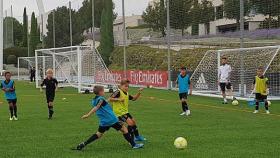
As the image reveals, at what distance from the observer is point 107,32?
55531 mm

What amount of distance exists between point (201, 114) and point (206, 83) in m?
10.6

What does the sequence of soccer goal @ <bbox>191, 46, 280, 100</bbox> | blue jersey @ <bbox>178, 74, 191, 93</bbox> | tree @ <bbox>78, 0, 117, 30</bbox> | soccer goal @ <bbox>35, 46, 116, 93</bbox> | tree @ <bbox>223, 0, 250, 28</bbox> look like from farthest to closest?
tree @ <bbox>78, 0, 117, 30</bbox> → soccer goal @ <bbox>35, 46, 116, 93</bbox> → tree @ <bbox>223, 0, 250, 28</bbox> → soccer goal @ <bbox>191, 46, 280, 100</bbox> → blue jersey @ <bbox>178, 74, 191, 93</bbox>

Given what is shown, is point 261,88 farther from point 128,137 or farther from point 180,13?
point 180,13

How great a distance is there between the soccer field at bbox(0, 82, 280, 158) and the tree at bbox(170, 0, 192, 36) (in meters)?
16.2

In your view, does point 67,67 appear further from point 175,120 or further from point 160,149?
point 160,149

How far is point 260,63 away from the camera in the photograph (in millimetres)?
25391

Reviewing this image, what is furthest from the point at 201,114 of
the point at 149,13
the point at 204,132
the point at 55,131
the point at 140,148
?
the point at 149,13

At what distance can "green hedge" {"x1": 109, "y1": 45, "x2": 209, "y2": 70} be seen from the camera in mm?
39241

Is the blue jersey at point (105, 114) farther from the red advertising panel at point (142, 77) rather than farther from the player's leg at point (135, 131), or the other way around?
the red advertising panel at point (142, 77)

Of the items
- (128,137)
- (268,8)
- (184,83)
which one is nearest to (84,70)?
(268,8)

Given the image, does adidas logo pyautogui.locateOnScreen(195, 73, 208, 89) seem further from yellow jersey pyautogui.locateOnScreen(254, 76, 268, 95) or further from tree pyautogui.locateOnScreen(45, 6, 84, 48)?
tree pyautogui.locateOnScreen(45, 6, 84, 48)

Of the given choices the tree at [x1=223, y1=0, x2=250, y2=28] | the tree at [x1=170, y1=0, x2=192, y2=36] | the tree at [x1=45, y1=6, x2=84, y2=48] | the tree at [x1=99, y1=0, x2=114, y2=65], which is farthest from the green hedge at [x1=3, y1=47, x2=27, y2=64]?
the tree at [x1=223, y1=0, x2=250, y2=28]

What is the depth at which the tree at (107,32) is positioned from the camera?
54028mm

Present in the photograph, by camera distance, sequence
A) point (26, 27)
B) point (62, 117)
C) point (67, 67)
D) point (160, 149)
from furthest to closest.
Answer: point (26, 27) < point (67, 67) < point (62, 117) < point (160, 149)
